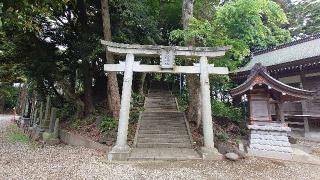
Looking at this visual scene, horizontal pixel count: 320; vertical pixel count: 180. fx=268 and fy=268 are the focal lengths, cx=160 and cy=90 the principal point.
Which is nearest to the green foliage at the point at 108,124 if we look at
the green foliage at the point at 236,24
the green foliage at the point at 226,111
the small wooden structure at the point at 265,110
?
the green foliage at the point at 236,24

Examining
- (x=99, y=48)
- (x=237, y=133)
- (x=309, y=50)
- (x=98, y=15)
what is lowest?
(x=237, y=133)

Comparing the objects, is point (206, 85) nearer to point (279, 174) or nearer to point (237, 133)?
point (279, 174)

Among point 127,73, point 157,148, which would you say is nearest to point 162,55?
point 127,73

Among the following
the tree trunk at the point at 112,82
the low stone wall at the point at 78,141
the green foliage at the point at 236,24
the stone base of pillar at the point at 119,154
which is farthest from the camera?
the tree trunk at the point at 112,82

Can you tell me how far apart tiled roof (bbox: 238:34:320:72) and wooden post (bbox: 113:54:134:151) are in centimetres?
1044

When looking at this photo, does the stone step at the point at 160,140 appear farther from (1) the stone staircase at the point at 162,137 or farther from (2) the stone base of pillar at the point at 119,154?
(2) the stone base of pillar at the point at 119,154

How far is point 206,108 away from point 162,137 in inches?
114

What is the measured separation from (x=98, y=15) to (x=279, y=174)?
12127 millimetres

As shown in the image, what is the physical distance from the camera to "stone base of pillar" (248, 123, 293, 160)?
987 cm

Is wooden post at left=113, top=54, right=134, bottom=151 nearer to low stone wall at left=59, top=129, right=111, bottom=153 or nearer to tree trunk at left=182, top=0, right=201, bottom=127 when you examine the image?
low stone wall at left=59, top=129, right=111, bottom=153

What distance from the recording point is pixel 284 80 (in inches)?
654

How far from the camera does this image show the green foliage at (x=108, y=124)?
11.9 metres

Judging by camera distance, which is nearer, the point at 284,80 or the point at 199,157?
the point at 199,157

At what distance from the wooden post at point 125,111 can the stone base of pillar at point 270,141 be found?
4.71m
